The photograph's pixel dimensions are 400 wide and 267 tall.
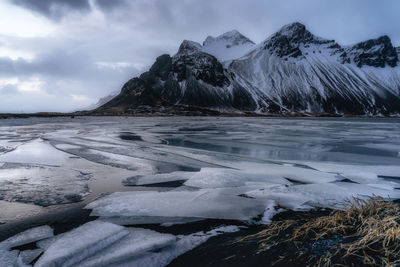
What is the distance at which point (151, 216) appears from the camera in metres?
4.21

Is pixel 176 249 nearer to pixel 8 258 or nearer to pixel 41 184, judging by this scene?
pixel 8 258

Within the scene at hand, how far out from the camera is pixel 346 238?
300 centimetres

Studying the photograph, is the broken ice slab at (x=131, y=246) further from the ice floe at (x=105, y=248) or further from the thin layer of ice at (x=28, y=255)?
the thin layer of ice at (x=28, y=255)

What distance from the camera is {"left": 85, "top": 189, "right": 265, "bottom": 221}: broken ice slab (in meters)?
4.30

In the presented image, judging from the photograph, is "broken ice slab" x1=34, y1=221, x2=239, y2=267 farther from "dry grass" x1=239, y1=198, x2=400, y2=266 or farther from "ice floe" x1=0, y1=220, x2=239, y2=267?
"dry grass" x1=239, y1=198, x2=400, y2=266

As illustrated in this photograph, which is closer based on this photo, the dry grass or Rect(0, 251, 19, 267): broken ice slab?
the dry grass

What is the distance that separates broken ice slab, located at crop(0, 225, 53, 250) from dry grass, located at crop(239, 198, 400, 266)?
2.95 m

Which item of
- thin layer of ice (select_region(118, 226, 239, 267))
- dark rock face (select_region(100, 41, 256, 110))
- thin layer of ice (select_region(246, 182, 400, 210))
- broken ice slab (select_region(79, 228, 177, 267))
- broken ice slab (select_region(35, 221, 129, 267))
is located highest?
dark rock face (select_region(100, 41, 256, 110))

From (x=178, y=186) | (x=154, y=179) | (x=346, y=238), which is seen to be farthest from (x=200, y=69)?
(x=346, y=238)

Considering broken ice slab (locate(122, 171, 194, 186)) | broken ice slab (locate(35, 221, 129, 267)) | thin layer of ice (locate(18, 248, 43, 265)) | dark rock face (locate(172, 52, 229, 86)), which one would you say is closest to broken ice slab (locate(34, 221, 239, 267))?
broken ice slab (locate(35, 221, 129, 267))

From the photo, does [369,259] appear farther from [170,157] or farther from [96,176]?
[170,157]

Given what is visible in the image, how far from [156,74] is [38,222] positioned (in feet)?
646

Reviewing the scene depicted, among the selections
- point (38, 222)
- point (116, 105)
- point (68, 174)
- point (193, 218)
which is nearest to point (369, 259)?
point (193, 218)

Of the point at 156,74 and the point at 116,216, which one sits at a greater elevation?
the point at 156,74
